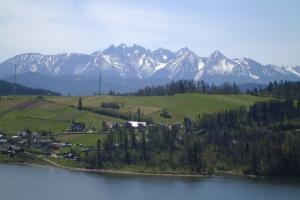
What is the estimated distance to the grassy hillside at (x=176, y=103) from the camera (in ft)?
389

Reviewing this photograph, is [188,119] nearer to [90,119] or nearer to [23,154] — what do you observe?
[90,119]

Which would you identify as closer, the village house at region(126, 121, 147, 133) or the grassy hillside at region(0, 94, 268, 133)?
the village house at region(126, 121, 147, 133)

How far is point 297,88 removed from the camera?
132 m

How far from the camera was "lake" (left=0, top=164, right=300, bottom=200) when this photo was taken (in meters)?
61.0

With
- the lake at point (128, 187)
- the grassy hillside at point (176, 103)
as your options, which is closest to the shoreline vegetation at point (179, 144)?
the grassy hillside at point (176, 103)

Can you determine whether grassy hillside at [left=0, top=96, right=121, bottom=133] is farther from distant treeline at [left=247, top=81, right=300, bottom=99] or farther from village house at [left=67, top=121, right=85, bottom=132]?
distant treeline at [left=247, top=81, right=300, bottom=99]

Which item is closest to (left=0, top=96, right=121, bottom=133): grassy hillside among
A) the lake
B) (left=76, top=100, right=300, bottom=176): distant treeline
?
(left=76, top=100, right=300, bottom=176): distant treeline

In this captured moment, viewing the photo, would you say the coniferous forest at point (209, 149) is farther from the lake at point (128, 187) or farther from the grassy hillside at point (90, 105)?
the grassy hillside at point (90, 105)

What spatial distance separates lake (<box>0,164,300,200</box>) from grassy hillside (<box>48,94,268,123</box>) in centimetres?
3942

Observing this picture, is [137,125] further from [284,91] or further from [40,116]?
[284,91]

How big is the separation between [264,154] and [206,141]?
35.7ft

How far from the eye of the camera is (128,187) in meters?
67.6

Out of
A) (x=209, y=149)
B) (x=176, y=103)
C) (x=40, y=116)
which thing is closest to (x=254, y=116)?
(x=209, y=149)

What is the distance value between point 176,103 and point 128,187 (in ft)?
203
